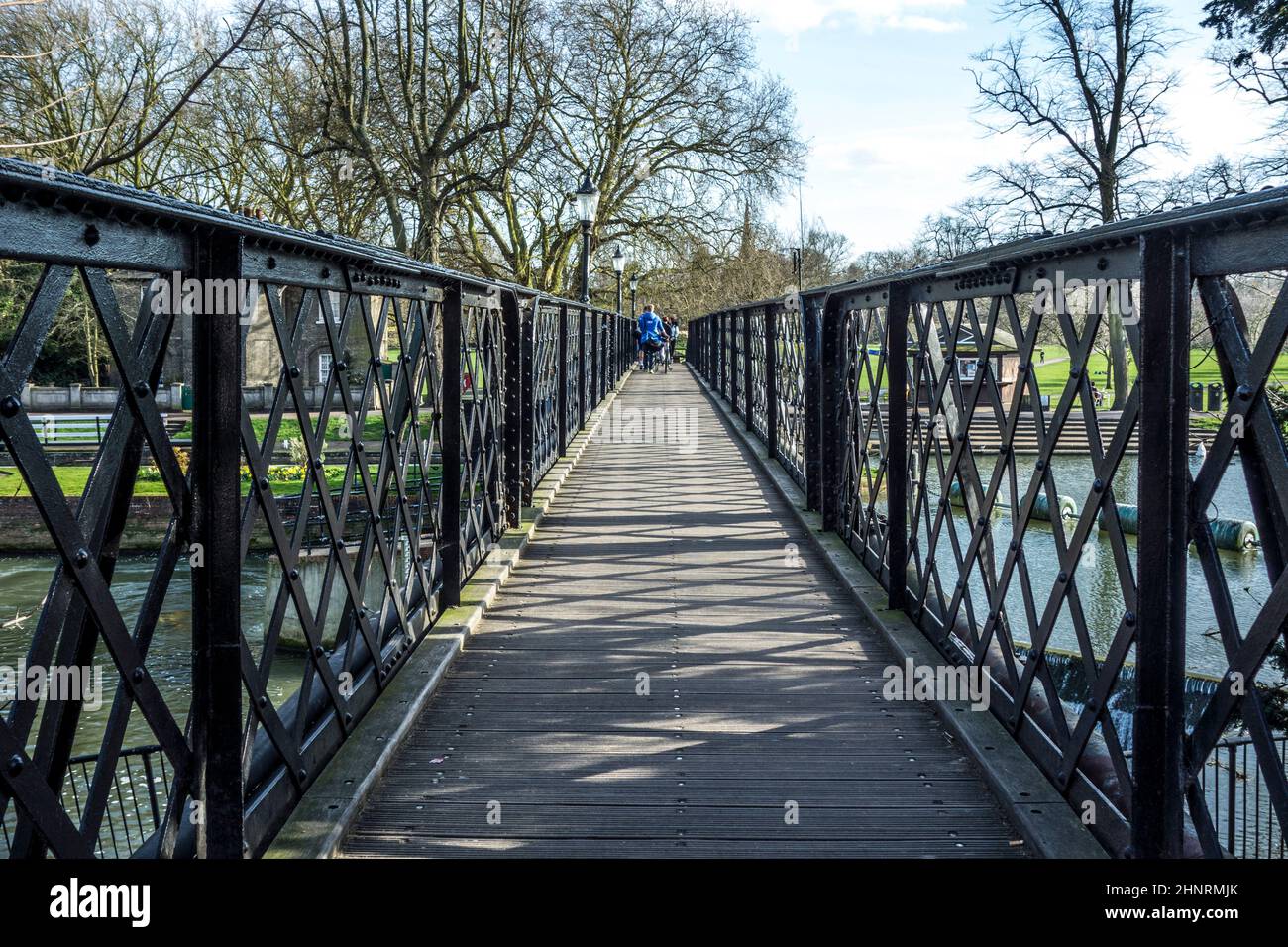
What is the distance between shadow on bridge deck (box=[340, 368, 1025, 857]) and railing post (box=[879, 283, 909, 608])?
32 cm

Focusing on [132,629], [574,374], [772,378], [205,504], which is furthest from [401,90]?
[205,504]

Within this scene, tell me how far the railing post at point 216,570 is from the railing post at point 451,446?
2918 mm

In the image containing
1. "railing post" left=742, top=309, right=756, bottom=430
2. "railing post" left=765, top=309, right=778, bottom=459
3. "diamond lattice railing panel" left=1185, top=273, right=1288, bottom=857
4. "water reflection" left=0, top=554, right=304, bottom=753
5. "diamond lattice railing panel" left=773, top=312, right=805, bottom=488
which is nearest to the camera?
"diamond lattice railing panel" left=1185, top=273, right=1288, bottom=857

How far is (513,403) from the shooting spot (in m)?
8.34

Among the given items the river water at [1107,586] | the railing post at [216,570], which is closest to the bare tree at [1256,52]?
the river water at [1107,586]

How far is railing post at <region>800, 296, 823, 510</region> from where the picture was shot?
28.4 feet

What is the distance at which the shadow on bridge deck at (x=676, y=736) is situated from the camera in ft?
11.7

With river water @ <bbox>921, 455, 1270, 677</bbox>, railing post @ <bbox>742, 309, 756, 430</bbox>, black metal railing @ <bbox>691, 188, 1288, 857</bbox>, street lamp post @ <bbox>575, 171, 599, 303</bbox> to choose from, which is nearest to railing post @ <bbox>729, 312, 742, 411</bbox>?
street lamp post @ <bbox>575, 171, 599, 303</bbox>

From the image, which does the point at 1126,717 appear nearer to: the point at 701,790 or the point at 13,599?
the point at 701,790

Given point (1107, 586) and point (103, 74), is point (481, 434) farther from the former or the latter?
point (1107, 586)

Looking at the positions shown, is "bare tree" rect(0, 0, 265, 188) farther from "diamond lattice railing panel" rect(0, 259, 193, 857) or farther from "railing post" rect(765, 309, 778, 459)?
"railing post" rect(765, 309, 778, 459)
